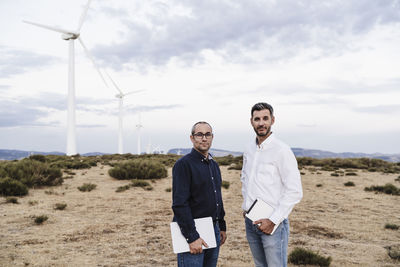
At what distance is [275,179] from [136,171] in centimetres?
1608

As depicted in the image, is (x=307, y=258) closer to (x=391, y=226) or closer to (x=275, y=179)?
(x=275, y=179)

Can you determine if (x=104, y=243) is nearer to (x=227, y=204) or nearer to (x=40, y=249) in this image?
(x=40, y=249)

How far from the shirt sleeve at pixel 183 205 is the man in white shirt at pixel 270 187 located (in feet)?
2.24

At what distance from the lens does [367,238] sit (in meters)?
8.33

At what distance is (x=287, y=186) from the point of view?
3074 mm

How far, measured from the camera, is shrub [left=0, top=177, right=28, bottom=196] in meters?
12.7

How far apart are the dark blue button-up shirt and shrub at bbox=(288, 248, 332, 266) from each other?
12.8 ft

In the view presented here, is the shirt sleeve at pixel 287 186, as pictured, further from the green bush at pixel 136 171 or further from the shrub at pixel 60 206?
the green bush at pixel 136 171

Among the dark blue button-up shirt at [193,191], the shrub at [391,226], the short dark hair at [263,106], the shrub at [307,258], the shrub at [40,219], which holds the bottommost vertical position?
the shrub at [391,226]

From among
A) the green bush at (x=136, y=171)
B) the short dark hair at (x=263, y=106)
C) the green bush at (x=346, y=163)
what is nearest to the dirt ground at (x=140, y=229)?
the green bush at (x=136, y=171)

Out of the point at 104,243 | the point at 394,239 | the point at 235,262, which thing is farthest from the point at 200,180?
the point at 394,239

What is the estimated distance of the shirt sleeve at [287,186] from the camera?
9.86 ft

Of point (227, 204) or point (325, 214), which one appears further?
point (227, 204)

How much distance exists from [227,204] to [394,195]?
32.1ft
